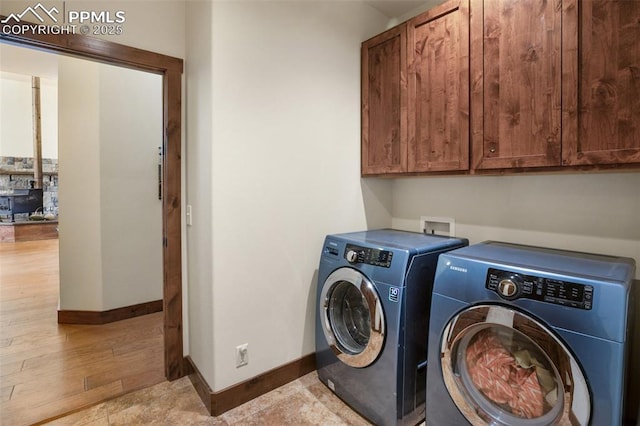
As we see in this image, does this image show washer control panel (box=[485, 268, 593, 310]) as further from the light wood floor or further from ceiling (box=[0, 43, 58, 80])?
ceiling (box=[0, 43, 58, 80])

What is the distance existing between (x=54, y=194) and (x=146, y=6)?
8.92 meters

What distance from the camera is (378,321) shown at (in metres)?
1.57

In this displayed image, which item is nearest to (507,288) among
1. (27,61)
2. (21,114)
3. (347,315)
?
(347,315)

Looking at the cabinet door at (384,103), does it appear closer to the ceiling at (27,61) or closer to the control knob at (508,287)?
the control knob at (508,287)

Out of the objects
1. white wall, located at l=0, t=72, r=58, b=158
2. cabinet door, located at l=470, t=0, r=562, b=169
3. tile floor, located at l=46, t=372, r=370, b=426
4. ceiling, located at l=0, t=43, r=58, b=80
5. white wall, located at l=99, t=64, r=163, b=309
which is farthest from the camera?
white wall, located at l=0, t=72, r=58, b=158

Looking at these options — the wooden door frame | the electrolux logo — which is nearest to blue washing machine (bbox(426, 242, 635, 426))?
the wooden door frame

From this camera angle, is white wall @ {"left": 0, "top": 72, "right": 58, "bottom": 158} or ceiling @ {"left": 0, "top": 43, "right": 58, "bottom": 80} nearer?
ceiling @ {"left": 0, "top": 43, "right": 58, "bottom": 80}

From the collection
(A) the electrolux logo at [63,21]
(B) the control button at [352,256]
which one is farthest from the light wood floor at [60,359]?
(A) the electrolux logo at [63,21]

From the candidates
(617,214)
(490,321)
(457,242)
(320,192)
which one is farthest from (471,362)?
(320,192)

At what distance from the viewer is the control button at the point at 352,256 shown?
1726mm

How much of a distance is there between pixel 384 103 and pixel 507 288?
147 centimetres

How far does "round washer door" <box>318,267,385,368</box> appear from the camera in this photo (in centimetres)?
167

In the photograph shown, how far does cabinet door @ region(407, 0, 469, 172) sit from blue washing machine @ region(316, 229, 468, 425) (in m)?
0.53

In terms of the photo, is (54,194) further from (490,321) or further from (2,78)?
(490,321)
